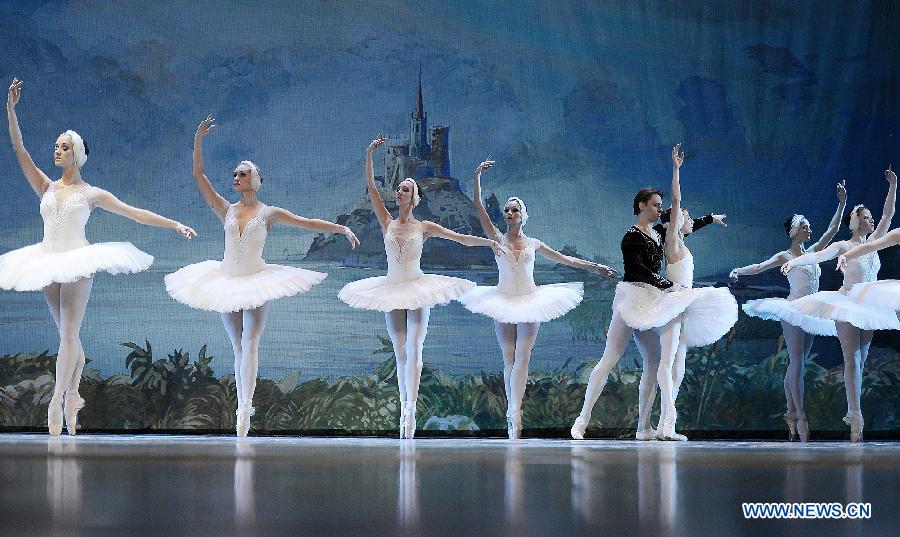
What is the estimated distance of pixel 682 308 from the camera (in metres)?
6.05

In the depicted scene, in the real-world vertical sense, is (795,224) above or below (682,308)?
above

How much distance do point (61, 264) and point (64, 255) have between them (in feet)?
0.37

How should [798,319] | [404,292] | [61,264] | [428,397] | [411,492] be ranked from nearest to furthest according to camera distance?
1. [411,492]
2. [61,264]
3. [404,292]
4. [798,319]
5. [428,397]

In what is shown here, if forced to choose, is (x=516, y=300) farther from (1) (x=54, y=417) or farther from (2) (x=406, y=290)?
(1) (x=54, y=417)

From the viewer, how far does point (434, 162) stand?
923cm

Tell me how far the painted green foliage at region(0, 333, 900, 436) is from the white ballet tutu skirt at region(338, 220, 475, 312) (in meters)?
2.34

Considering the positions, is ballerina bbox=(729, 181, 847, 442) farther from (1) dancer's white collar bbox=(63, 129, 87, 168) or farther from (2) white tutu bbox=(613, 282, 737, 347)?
(1) dancer's white collar bbox=(63, 129, 87, 168)

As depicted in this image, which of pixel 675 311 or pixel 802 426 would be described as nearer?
pixel 675 311

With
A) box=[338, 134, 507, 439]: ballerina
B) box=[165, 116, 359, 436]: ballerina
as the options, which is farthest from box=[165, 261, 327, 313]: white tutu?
box=[338, 134, 507, 439]: ballerina

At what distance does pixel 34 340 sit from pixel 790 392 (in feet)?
19.7

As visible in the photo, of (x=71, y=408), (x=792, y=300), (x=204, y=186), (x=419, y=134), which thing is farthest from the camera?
(x=419, y=134)

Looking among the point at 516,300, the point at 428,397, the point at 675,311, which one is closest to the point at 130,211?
the point at 516,300

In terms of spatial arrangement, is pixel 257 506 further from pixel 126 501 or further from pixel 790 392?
pixel 790 392

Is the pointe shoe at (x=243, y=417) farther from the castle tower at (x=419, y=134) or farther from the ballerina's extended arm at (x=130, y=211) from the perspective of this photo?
the castle tower at (x=419, y=134)
